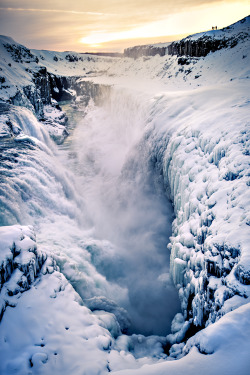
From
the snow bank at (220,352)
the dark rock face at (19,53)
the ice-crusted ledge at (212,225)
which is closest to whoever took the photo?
the snow bank at (220,352)

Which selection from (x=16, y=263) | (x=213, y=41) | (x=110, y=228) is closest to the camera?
(x=16, y=263)

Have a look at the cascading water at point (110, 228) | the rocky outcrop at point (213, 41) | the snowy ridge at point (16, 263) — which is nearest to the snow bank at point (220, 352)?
the snowy ridge at point (16, 263)

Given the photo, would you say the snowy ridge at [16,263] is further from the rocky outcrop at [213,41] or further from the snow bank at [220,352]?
the rocky outcrop at [213,41]

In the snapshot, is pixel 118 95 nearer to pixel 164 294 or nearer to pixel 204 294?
pixel 164 294

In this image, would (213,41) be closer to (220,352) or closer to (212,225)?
(212,225)

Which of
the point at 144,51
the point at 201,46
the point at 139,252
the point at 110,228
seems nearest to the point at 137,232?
the point at 139,252

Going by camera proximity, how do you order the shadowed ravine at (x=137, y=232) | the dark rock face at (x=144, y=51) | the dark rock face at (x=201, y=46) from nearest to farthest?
the shadowed ravine at (x=137, y=232)
the dark rock face at (x=201, y=46)
the dark rock face at (x=144, y=51)

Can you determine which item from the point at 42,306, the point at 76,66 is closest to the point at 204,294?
the point at 42,306
